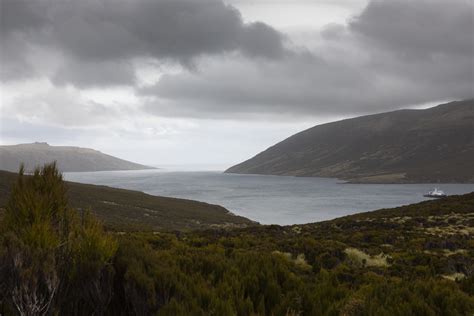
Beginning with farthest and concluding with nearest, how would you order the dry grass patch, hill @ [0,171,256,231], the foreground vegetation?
1. hill @ [0,171,256,231]
2. the dry grass patch
3. the foreground vegetation

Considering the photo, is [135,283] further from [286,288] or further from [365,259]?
[365,259]

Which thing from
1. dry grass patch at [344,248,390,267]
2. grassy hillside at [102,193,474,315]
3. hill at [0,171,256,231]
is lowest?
hill at [0,171,256,231]

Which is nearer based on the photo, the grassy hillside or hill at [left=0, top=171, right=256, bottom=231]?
the grassy hillside

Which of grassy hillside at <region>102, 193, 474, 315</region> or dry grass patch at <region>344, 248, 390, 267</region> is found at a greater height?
grassy hillside at <region>102, 193, 474, 315</region>

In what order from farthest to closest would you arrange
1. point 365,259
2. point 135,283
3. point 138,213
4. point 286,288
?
point 138,213
point 365,259
point 286,288
point 135,283

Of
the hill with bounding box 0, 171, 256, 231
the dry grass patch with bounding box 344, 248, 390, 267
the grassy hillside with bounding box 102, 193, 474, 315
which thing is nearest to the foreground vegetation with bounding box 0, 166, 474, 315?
the grassy hillside with bounding box 102, 193, 474, 315

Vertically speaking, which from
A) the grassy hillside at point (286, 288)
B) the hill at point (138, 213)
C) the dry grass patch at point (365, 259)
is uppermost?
the grassy hillside at point (286, 288)

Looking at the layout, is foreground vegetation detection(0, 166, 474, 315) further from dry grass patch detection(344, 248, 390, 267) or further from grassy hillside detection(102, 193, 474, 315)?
dry grass patch detection(344, 248, 390, 267)

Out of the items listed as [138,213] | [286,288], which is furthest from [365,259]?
[138,213]

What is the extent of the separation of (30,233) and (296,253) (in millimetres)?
10707

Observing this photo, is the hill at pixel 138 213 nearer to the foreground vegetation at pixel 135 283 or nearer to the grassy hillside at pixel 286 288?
the grassy hillside at pixel 286 288

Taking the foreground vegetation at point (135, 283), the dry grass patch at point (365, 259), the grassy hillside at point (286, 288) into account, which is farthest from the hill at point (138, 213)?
the foreground vegetation at point (135, 283)

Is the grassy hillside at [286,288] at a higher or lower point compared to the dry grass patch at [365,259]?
higher

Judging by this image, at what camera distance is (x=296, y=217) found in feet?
265
